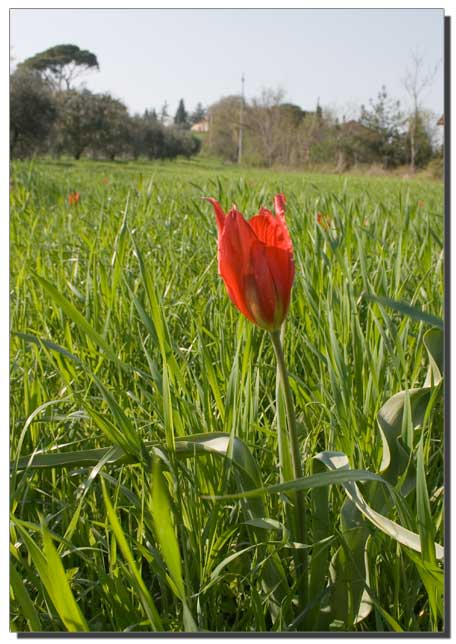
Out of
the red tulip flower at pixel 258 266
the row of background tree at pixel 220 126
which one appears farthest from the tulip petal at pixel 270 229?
the row of background tree at pixel 220 126

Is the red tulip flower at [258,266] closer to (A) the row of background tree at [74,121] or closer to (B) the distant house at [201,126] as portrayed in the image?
(A) the row of background tree at [74,121]

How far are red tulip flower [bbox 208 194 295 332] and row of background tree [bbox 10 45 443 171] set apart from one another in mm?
472

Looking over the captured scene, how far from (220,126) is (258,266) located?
828mm

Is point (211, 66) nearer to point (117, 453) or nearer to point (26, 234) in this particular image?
point (117, 453)

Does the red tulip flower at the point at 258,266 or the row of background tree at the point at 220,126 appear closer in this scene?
the red tulip flower at the point at 258,266

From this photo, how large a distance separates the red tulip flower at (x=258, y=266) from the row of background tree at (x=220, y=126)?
0.47 m

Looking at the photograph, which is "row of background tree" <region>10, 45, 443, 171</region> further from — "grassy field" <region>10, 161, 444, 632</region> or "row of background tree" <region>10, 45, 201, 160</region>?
"grassy field" <region>10, 161, 444, 632</region>

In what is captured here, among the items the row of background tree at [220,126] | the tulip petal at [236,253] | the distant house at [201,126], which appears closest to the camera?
the tulip petal at [236,253]

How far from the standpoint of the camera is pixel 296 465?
45 cm

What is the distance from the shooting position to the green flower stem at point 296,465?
1.40ft

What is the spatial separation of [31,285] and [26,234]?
51cm

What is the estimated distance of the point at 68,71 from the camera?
93 centimetres

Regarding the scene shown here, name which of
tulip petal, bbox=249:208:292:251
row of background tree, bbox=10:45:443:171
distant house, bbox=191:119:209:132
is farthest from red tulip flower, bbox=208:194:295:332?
distant house, bbox=191:119:209:132
